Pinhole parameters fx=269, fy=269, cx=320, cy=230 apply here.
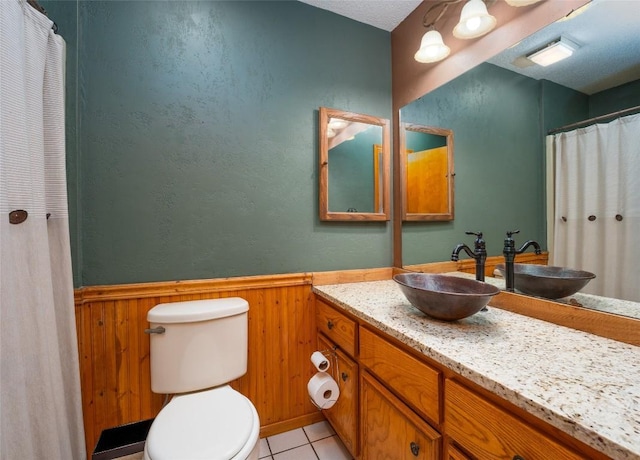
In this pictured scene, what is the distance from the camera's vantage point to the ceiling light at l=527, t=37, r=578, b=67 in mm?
1039

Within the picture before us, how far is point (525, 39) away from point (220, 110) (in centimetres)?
145

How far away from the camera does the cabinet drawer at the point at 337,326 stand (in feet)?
4.14

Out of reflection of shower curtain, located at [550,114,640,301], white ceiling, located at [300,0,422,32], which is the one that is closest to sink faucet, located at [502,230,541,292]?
reflection of shower curtain, located at [550,114,640,301]

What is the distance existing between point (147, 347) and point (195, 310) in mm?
352

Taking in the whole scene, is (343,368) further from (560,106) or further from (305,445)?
(560,106)

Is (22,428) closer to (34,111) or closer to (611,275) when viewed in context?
(34,111)

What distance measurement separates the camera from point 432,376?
820mm

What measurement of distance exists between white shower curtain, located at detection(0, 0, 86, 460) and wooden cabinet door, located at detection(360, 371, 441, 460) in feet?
3.71

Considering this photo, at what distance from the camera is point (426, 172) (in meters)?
1.71

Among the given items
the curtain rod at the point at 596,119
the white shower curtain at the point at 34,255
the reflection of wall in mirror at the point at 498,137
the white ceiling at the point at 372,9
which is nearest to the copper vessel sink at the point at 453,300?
the reflection of wall in mirror at the point at 498,137

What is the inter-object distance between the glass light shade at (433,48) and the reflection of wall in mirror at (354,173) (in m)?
0.48

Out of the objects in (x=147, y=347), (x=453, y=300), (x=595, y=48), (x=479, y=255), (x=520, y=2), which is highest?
(x=520, y=2)

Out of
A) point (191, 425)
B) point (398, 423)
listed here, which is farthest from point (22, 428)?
point (398, 423)

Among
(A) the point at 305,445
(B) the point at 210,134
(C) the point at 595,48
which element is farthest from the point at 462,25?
(A) the point at 305,445
